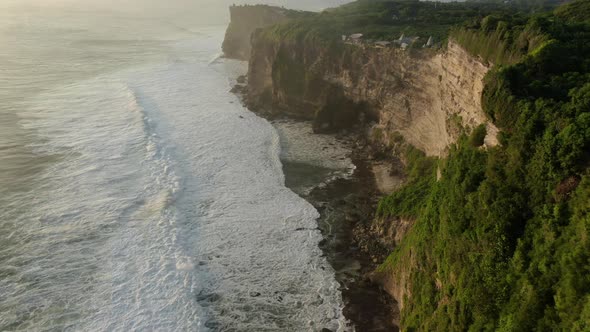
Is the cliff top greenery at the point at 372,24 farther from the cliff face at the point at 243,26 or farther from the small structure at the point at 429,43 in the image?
the cliff face at the point at 243,26

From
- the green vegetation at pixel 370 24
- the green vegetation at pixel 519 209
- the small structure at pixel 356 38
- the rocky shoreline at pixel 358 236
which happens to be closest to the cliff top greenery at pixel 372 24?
the green vegetation at pixel 370 24

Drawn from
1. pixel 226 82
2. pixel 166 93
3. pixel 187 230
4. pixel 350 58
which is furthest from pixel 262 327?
pixel 226 82

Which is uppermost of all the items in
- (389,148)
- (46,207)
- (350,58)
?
(350,58)

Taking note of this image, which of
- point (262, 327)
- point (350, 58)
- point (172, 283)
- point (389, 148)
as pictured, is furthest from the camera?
point (350, 58)

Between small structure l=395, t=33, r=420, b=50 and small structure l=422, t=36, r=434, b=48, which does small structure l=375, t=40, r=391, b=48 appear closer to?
small structure l=395, t=33, r=420, b=50

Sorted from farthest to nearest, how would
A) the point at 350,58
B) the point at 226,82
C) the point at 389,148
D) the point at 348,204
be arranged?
the point at 226,82 < the point at 350,58 < the point at 389,148 < the point at 348,204

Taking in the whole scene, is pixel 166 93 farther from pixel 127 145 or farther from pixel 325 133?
pixel 325 133
